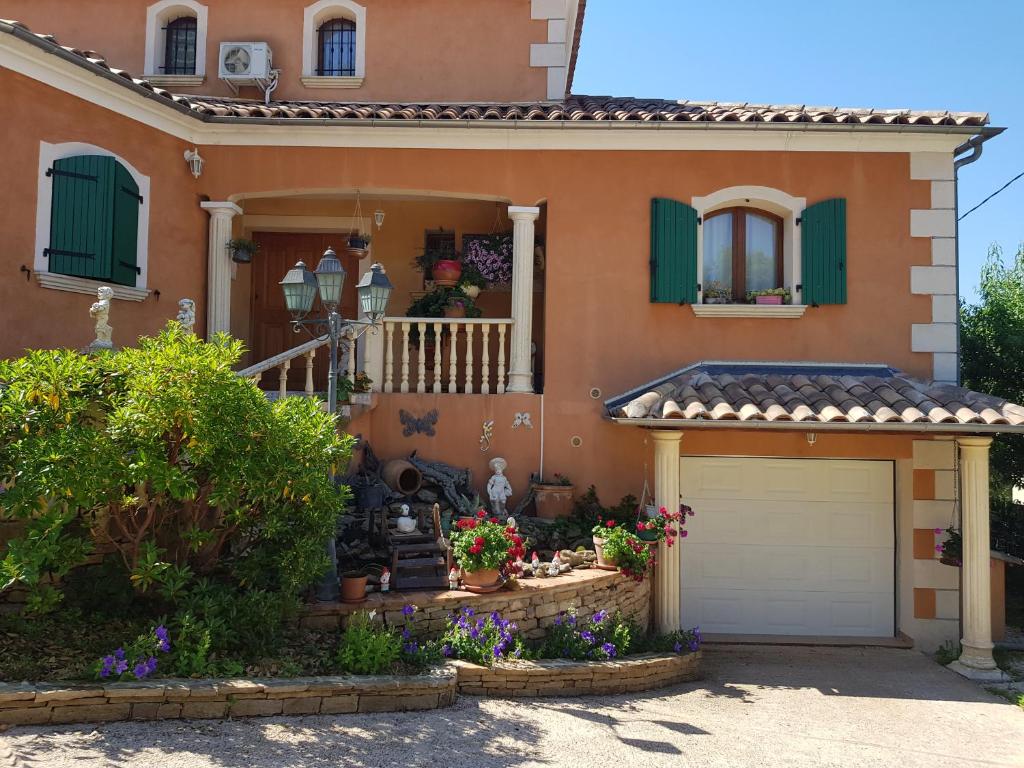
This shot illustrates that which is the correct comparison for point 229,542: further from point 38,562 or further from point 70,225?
point 70,225

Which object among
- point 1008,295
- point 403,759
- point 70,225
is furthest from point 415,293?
point 1008,295

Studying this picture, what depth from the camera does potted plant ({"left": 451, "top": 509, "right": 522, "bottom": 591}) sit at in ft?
21.5

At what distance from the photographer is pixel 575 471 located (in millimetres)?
8820

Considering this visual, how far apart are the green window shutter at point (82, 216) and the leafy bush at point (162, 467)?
2.85m

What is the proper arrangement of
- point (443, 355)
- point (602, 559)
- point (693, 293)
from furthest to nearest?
point (443, 355) → point (693, 293) → point (602, 559)

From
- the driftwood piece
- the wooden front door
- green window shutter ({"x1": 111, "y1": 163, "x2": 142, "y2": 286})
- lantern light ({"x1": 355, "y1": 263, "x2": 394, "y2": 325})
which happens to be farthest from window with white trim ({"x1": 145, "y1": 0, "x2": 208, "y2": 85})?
the driftwood piece

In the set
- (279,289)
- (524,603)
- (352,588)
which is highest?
(279,289)

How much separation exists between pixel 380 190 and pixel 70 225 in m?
3.42

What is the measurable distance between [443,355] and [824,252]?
499 centimetres

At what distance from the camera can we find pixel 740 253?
30.8 feet

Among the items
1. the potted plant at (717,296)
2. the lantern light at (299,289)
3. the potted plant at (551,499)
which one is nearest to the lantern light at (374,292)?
the lantern light at (299,289)

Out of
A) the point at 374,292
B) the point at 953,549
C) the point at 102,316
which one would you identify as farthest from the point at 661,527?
the point at 102,316

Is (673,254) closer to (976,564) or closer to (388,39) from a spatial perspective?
(976,564)

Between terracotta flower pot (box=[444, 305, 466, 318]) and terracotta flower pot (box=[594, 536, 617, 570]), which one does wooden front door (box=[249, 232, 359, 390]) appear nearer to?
terracotta flower pot (box=[444, 305, 466, 318])
